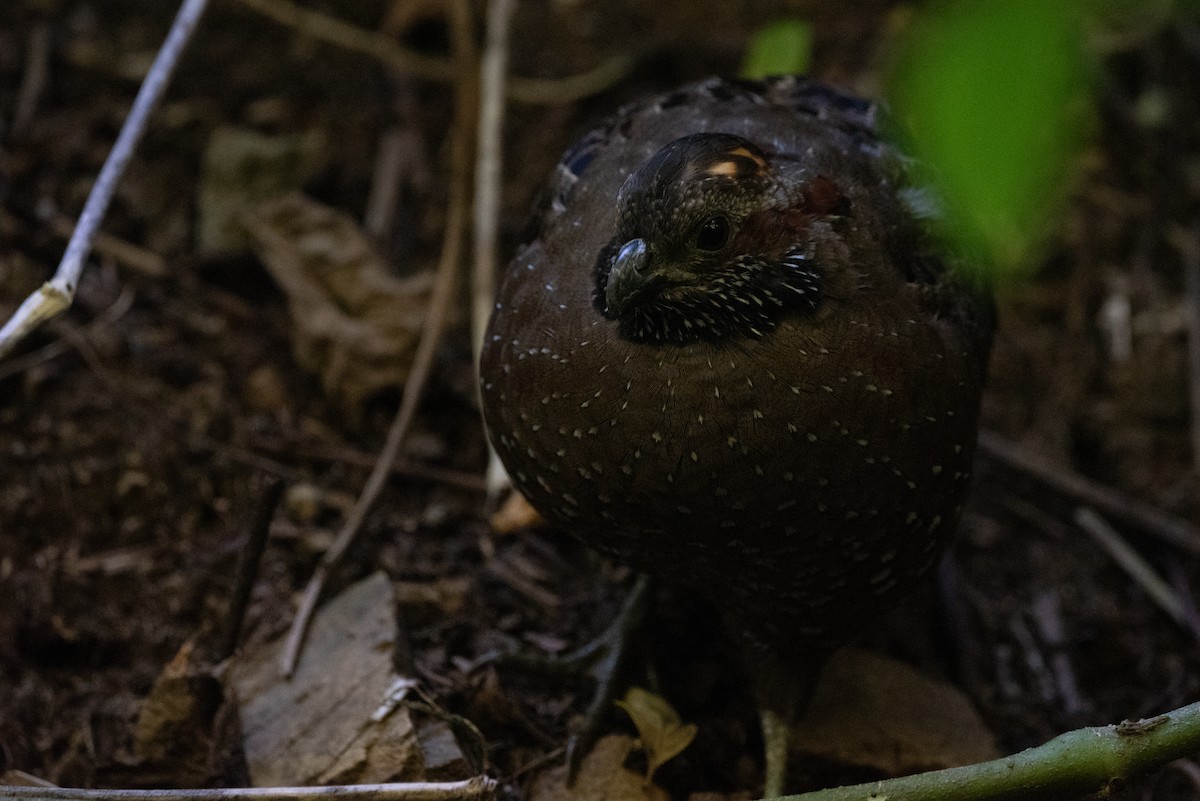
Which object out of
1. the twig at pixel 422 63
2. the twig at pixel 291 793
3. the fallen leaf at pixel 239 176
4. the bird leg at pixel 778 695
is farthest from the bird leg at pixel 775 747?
the twig at pixel 422 63

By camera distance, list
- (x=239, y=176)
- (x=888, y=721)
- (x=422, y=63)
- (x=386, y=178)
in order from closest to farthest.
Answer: (x=888, y=721), (x=239, y=176), (x=386, y=178), (x=422, y=63)

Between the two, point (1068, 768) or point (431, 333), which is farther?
point (431, 333)

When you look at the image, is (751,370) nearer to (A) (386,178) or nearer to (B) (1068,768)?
(B) (1068,768)

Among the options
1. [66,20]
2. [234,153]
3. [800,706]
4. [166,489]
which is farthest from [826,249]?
[66,20]

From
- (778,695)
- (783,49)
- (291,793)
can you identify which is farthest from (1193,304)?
(291,793)

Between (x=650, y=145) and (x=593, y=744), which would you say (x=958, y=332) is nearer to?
(x=650, y=145)

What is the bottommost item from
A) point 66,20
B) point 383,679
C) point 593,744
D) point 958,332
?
point 593,744
